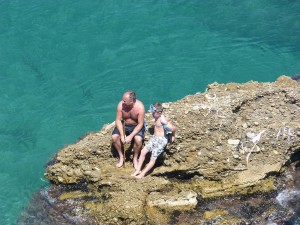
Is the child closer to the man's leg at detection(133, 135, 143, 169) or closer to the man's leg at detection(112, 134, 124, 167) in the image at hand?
the man's leg at detection(133, 135, 143, 169)

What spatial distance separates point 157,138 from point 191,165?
105 centimetres

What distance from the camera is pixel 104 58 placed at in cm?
1539

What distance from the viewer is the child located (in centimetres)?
916

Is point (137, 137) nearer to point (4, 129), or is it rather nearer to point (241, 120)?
point (241, 120)

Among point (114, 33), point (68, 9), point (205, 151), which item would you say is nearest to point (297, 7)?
point (114, 33)

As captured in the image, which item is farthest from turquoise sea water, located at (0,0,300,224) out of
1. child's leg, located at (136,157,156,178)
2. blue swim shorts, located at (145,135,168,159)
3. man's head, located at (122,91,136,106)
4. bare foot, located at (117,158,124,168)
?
man's head, located at (122,91,136,106)

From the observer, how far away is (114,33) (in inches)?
647

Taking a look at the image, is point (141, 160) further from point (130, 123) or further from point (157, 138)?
point (130, 123)

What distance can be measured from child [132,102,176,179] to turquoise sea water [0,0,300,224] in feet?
9.87

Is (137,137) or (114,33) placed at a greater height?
(114,33)

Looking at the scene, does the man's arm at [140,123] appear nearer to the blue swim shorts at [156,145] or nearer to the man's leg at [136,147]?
the man's leg at [136,147]

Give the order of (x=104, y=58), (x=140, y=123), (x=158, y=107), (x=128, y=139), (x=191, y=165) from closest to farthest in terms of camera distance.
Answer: (x=158, y=107) < (x=140, y=123) < (x=128, y=139) < (x=191, y=165) < (x=104, y=58)

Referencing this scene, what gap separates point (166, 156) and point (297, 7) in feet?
38.2

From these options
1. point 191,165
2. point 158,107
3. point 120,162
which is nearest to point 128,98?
point 158,107
